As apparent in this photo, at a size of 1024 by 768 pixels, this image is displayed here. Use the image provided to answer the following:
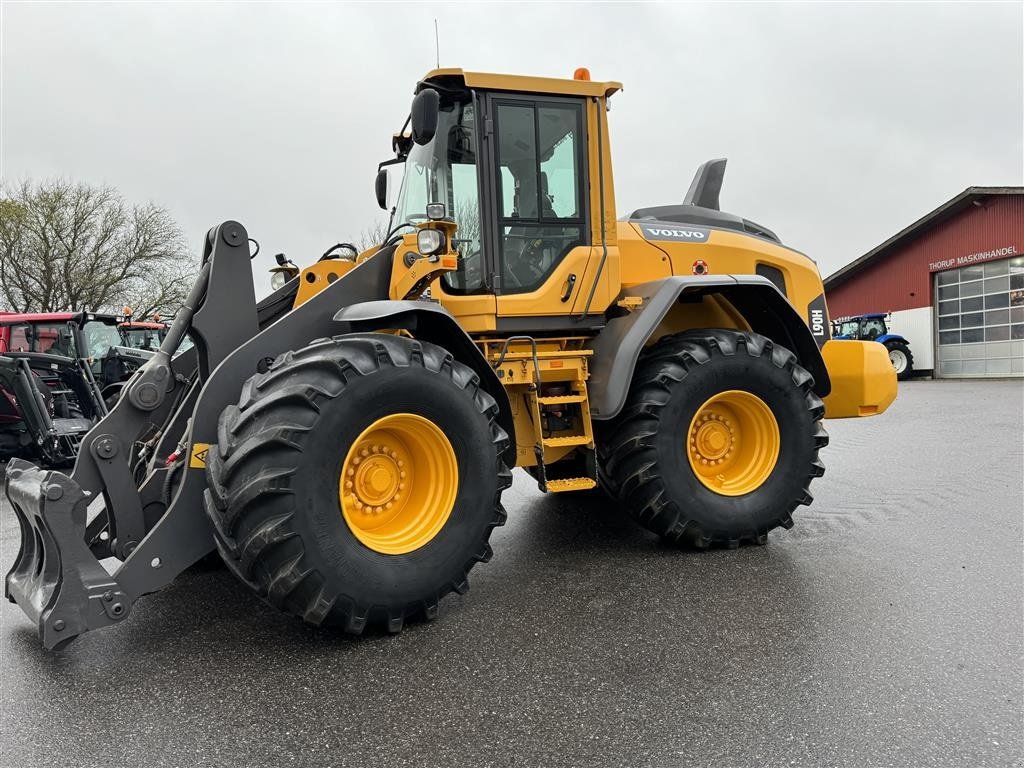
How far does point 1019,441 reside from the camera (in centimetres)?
867

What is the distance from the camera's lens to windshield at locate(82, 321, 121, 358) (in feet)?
40.1

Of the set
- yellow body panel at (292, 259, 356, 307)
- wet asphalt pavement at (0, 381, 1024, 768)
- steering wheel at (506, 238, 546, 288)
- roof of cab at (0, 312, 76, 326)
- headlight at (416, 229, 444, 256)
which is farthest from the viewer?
roof of cab at (0, 312, 76, 326)

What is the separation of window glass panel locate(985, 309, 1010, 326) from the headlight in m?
22.6

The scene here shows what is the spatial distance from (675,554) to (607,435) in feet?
2.67

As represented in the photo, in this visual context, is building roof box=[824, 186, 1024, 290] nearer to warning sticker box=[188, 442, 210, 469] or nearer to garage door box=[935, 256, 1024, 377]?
garage door box=[935, 256, 1024, 377]

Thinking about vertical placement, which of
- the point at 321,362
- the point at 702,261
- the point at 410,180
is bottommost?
the point at 321,362

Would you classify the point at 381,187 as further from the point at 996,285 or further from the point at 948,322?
the point at 948,322

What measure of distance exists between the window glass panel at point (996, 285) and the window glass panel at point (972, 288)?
0.21 m

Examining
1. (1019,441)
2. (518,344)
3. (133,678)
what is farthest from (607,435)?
(1019,441)

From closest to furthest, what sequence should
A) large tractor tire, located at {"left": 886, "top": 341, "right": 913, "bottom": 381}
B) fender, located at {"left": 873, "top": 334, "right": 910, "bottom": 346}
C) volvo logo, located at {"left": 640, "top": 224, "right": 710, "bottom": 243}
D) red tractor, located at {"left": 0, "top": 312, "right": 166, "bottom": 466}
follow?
volvo logo, located at {"left": 640, "top": 224, "right": 710, "bottom": 243}
red tractor, located at {"left": 0, "top": 312, "right": 166, "bottom": 466}
fender, located at {"left": 873, "top": 334, "right": 910, "bottom": 346}
large tractor tire, located at {"left": 886, "top": 341, "right": 913, "bottom": 381}

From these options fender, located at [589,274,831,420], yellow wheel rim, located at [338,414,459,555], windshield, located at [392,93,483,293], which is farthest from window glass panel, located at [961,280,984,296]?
yellow wheel rim, located at [338,414,459,555]

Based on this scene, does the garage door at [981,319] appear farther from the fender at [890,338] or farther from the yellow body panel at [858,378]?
the yellow body panel at [858,378]

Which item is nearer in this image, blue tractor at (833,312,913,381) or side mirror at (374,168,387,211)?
side mirror at (374,168,387,211)

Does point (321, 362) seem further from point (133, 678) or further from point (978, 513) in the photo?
point (978, 513)
